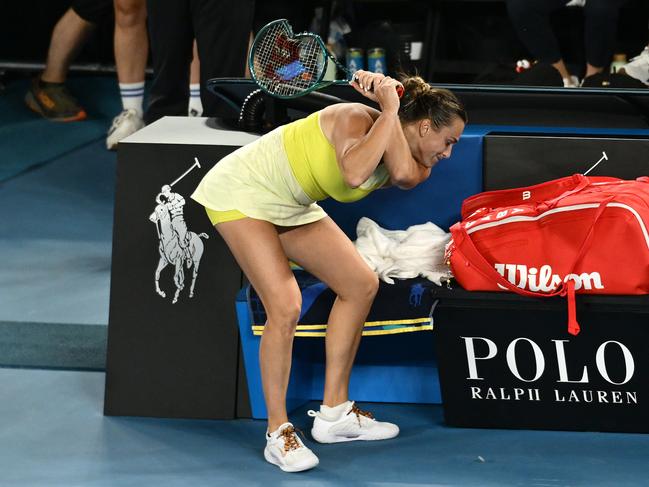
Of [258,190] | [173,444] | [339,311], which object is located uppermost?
[258,190]

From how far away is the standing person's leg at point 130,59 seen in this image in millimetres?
6066

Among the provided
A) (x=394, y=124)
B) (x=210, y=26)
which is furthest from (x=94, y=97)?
(x=394, y=124)

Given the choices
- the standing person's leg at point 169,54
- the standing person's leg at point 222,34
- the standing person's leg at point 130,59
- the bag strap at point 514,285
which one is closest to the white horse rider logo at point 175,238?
the bag strap at point 514,285

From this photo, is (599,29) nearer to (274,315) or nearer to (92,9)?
(92,9)

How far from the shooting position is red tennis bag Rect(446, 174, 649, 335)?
314cm

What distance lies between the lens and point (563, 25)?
7578 millimetres

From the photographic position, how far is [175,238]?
3457 millimetres

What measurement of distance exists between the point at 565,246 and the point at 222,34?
→ 217 cm

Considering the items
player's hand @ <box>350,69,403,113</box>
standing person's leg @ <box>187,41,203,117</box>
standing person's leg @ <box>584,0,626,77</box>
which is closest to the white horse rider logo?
player's hand @ <box>350,69,403,113</box>

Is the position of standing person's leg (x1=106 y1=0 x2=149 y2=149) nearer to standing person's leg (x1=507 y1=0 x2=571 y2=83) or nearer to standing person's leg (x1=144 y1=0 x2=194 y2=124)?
standing person's leg (x1=144 y1=0 x2=194 y2=124)

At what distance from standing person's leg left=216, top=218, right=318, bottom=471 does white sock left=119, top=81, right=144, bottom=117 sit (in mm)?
3456

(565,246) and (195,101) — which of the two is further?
(195,101)

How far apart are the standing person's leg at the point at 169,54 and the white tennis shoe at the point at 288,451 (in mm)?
2326

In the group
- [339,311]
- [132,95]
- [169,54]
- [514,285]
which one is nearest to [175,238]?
[339,311]
